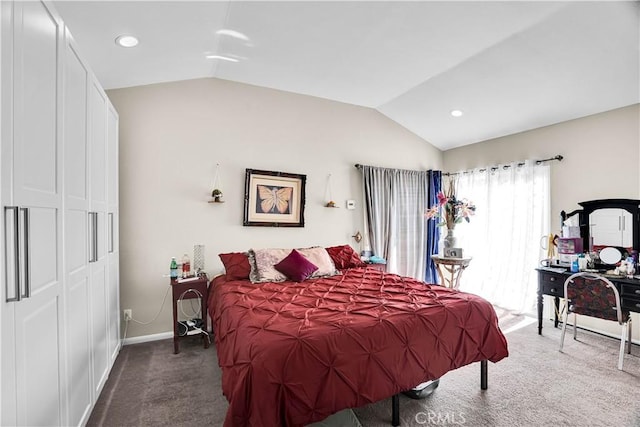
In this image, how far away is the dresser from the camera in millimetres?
2789

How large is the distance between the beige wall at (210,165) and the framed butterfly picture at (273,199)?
0.32ft

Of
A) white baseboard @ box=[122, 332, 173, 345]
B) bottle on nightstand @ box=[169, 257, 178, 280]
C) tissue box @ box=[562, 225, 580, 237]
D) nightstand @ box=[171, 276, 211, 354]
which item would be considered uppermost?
tissue box @ box=[562, 225, 580, 237]

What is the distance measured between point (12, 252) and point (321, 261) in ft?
8.65

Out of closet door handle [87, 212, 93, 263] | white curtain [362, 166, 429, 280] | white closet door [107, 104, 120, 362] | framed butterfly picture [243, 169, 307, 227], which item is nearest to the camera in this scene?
closet door handle [87, 212, 93, 263]

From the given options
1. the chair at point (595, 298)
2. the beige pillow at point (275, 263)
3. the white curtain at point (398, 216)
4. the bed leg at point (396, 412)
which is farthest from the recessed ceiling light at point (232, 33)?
the chair at point (595, 298)

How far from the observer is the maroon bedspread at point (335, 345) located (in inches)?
61.1

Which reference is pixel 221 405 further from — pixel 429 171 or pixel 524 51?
pixel 429 171

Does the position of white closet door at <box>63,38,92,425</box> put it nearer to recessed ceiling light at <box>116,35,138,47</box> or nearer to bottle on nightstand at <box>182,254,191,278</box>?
recessed ceiling light at <box>116,35,138,47</box>

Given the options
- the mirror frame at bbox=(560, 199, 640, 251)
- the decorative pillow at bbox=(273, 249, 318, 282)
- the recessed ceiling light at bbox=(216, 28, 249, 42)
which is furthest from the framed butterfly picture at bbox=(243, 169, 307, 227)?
the mirror frame at bbox=(560, 199, 640, 251)

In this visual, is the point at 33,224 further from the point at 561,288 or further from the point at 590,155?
the point at 590,155

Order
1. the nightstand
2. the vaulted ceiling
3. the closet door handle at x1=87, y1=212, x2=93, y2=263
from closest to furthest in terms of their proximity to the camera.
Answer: the closet door handle at x1=87, y1=212, x2=93, y2=263 → the vaulted ceiling → the nightstand

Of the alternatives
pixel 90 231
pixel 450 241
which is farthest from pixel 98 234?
pixel 450 241

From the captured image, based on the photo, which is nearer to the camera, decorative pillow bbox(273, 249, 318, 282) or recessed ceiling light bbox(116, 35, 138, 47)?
recessed ceiling light bbox(116, 35, 138, 47)

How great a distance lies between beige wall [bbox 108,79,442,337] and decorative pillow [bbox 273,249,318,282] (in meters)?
0.69
